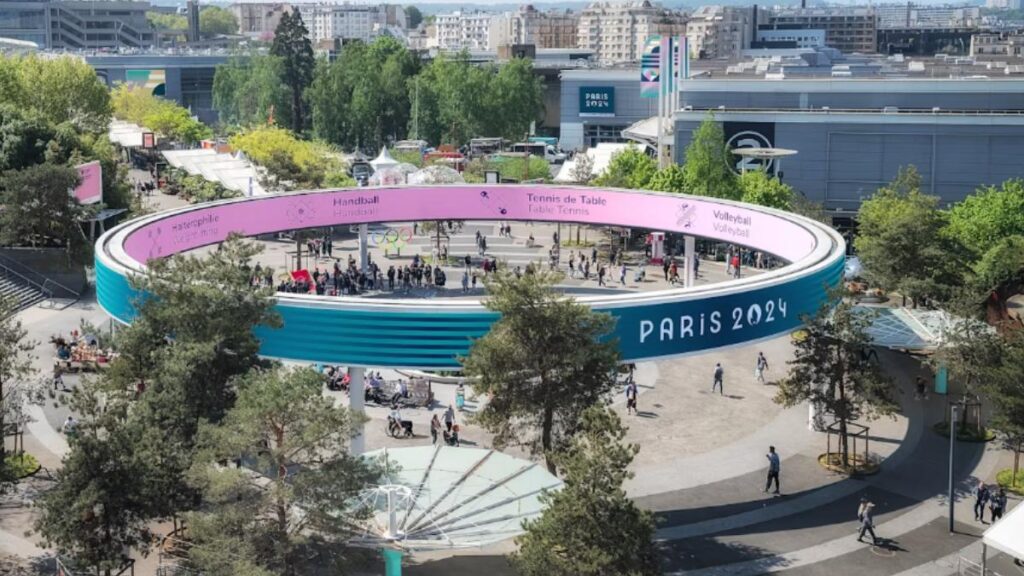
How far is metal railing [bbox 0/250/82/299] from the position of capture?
56.0 m

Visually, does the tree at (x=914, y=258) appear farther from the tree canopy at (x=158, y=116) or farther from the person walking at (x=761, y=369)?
the tree canopy at (x=158, y=116)

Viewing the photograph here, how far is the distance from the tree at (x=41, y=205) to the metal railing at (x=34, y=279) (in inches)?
43.6

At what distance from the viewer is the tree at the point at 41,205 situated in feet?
182

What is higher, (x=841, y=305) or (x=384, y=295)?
(x=841, y=305)

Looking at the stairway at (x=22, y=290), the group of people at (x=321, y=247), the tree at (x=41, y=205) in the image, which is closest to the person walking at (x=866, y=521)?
the stairway at (x=22, y=290)

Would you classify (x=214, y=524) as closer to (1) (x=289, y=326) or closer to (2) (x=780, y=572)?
(1) (x=289, y=326)

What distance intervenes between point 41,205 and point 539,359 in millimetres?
35133

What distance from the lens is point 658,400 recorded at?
42.8 metres

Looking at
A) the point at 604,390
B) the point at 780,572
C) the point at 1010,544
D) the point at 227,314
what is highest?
the point at 227,314

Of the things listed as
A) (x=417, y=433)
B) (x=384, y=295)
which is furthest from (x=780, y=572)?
(x=384, y=295)

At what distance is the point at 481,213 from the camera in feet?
185

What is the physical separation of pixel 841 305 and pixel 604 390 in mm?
9135

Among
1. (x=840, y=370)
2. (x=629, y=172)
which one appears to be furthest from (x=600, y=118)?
(x=840, y=370)

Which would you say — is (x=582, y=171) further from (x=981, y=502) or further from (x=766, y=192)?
(x=981, y=502)
